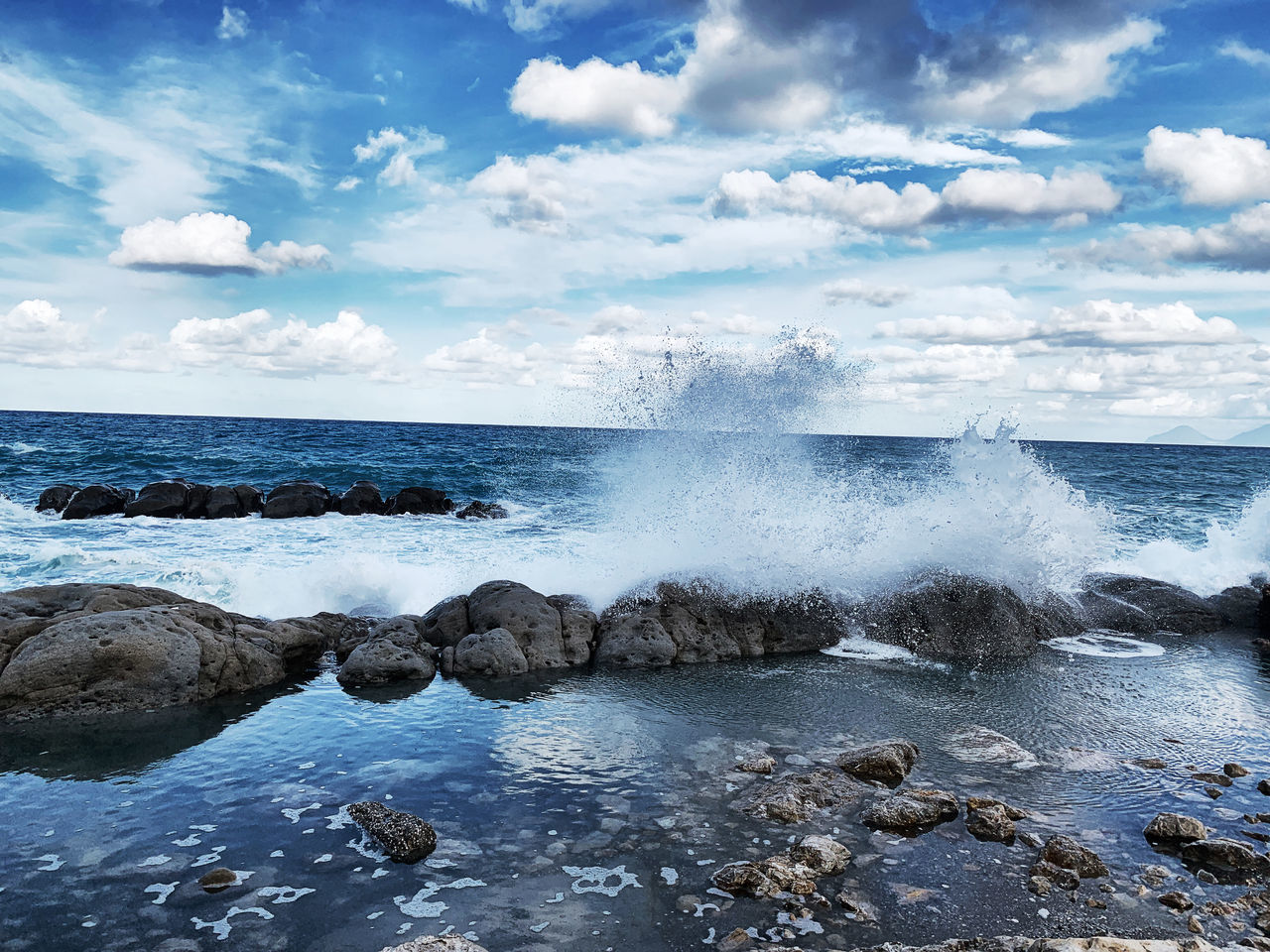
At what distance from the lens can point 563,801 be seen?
5.84m

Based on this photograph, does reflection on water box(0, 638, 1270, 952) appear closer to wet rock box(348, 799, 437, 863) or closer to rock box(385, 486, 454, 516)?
wet rock box(348, 799, 437, 863)

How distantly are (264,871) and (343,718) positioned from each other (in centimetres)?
300

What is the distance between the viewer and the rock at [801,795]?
5594mm

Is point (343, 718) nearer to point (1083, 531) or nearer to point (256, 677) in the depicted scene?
point (256, 677)

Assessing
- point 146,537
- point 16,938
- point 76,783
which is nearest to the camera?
point 16,938

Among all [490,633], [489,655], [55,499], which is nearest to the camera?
[489,655]

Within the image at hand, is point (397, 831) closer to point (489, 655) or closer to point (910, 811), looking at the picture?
point (910, 811)

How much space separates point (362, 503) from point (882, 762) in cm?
2156

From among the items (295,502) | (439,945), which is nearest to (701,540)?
(439,945)

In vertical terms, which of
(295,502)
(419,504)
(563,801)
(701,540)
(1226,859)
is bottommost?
(563,801)

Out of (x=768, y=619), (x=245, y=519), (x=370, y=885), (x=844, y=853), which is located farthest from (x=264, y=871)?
(x=245, y=519)

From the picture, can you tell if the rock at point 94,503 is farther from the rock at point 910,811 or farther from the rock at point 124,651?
the rock at point 910,811

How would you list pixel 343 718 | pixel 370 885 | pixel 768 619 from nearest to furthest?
pixel 370 885 → pixel 343 718 → pixel 768 619

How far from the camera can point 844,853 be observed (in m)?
5.00
